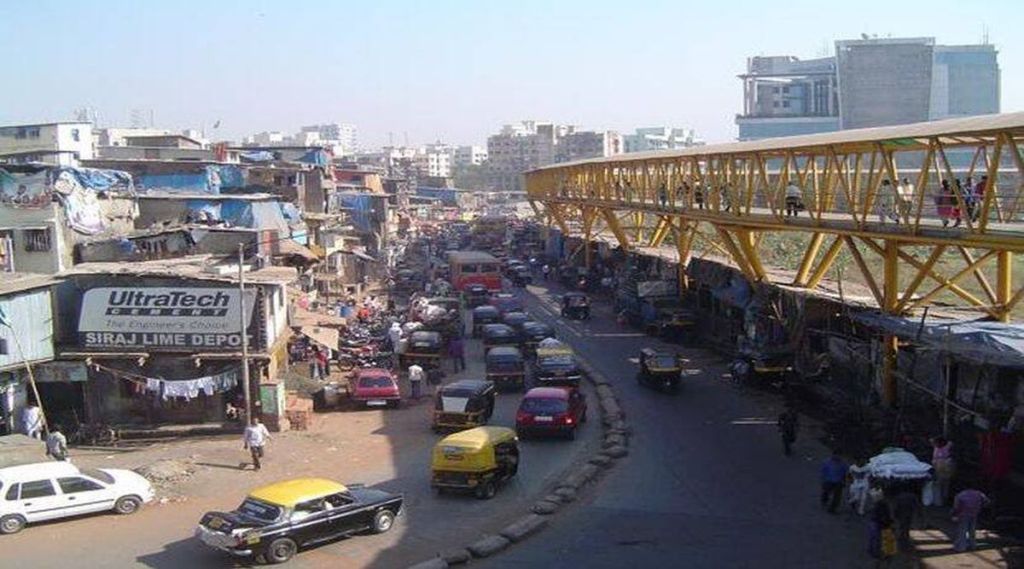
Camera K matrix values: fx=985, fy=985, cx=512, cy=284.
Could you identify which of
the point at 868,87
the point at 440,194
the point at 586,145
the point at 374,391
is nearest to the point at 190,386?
the point at 374,391

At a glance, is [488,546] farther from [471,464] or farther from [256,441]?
[256,441]

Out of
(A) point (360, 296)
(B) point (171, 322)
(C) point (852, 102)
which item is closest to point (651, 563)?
(B) point (171, 322)

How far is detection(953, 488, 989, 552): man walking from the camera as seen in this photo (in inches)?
523

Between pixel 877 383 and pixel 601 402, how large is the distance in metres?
6.98

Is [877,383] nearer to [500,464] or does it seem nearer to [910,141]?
[910,141]

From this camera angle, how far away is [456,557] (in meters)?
13.9

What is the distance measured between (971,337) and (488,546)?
8.38 meters

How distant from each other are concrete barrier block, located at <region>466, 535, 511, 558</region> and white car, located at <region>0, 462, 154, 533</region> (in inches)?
246

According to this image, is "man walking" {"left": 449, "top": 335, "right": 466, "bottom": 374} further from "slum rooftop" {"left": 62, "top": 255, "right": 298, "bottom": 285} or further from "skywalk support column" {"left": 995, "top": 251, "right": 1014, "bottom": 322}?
"skywalk support column" {"left": 995, "top": 251, "right": 1014, "bottom": 322}

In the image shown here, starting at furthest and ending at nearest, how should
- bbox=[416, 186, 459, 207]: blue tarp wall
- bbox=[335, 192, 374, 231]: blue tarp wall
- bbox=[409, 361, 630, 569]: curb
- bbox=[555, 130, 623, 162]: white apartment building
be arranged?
bbox=[555, 130, 623, 162]: white apartment building < bbox=[416, 186, 459, 207]: blue tarp wall < bbox=[335, 192, 374, 231]: blue tarp wall < bbox=[409, 361, 630, 569]: curb

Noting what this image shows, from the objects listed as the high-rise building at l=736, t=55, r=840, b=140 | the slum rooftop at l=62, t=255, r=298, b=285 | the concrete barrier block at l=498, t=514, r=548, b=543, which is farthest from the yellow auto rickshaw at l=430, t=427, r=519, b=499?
the high-rise building at l=736, t=55, r=840, b=140

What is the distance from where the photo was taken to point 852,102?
462 feet

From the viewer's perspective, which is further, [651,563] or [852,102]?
[852,102]

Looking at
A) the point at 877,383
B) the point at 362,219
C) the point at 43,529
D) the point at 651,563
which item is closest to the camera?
the point at 651,563
